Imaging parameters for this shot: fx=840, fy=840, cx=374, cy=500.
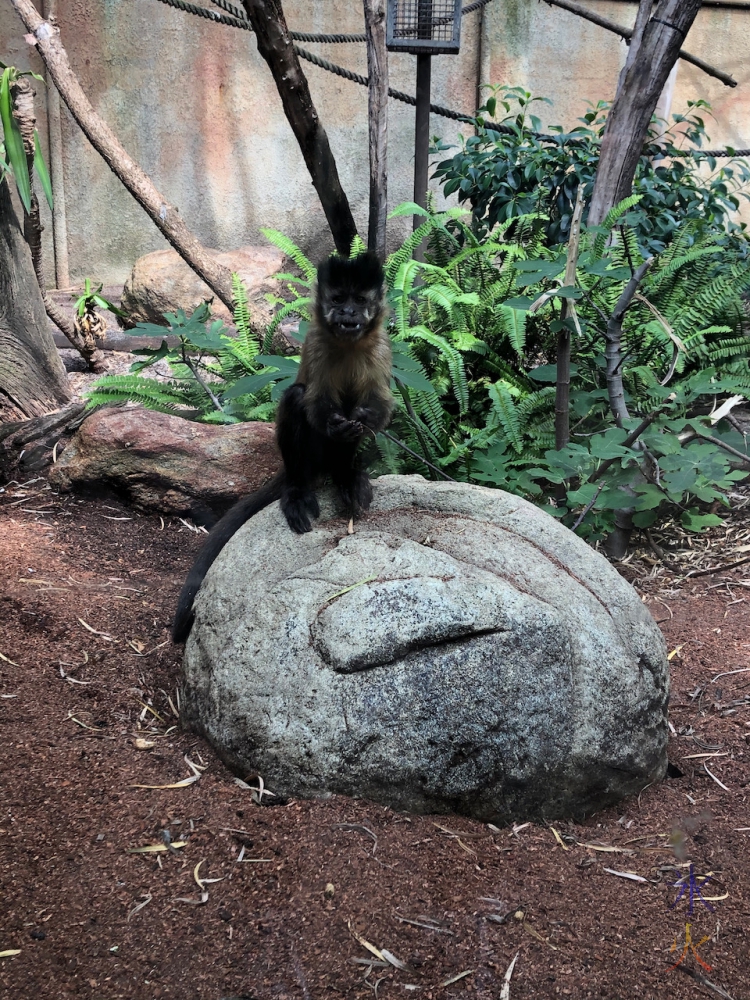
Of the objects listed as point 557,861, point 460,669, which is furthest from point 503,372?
point 557,861

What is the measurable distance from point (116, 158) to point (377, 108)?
7.92 feet

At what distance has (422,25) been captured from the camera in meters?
5.89

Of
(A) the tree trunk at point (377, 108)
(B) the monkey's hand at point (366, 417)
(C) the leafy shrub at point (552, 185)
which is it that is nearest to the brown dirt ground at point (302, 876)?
→ (B) the monkey's hand at point (366, 417)

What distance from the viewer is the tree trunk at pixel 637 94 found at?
4.75 m

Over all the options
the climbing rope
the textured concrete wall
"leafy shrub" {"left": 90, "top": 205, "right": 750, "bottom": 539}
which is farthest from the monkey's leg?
the textured concrete wall

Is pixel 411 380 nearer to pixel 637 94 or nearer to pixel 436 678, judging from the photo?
pixel 436 678

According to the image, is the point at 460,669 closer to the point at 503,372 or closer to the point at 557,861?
the point at 557,861

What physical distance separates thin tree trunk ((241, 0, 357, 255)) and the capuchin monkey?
1.44 metres

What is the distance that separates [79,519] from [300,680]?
2.43 m

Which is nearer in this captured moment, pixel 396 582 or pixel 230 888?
pixel 230 888

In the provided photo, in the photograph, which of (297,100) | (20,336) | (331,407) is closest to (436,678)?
(331,407)

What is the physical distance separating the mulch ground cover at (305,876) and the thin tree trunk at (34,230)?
4022 millimetres

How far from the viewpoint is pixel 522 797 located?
2498mm

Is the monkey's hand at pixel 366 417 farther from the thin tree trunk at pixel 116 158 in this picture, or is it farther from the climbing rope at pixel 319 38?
the climbing rope at pixel 319 38
